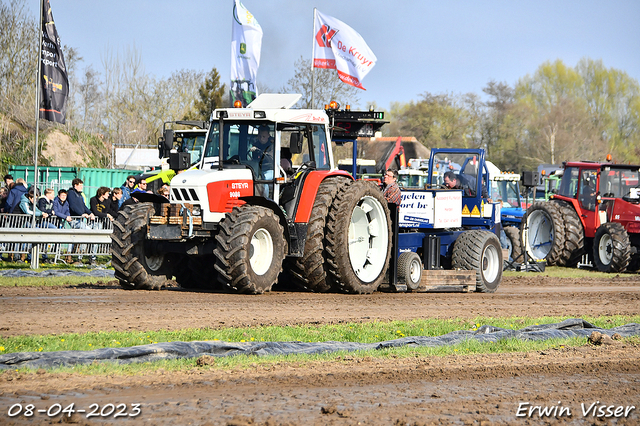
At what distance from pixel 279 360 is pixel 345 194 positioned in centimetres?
583

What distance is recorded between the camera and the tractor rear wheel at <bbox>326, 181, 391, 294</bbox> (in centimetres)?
1163

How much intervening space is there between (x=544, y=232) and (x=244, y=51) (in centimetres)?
1024

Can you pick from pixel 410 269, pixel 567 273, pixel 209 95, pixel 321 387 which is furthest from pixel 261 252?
pixel 209 95

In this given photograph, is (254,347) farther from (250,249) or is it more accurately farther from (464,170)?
(464,170)

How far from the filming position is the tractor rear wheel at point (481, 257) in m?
14.2

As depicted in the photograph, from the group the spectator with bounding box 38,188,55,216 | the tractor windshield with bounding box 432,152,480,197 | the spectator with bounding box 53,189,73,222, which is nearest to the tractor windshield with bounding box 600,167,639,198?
the tractor windshield with bounding box 432,152,480,197

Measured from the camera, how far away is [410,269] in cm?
1316

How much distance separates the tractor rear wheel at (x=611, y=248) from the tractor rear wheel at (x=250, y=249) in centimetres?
1192

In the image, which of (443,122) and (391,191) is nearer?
(391,191)

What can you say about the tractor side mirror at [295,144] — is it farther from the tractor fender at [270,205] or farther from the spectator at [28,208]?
the spectator at [28,208]

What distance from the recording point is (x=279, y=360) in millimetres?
6258

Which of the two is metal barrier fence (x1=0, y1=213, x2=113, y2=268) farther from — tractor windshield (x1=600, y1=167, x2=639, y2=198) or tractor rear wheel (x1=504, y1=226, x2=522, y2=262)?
tractor windshield (x1=600, y1=167, x2=639, y2=198)

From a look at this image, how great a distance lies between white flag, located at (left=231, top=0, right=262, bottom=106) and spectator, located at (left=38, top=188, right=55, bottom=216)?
557 cm

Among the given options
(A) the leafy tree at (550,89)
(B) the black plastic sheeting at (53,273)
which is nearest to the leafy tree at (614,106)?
(A) the leafy tree at (550,89)
